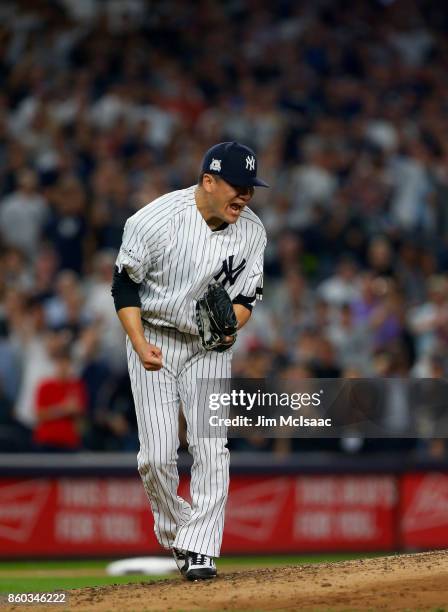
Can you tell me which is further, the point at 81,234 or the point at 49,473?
the point at 81,234

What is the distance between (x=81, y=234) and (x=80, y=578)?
14.6 ft

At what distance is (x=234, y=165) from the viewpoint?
6016 millimetres

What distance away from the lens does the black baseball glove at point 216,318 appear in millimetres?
5965

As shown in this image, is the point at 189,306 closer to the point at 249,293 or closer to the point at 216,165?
the point at 249,293

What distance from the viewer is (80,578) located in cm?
905

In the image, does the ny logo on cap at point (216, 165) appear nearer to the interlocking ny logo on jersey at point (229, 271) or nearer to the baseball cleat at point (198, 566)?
the interlocking ny logo on jersey at point (229, 271)

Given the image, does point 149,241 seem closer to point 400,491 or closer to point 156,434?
point 156,434

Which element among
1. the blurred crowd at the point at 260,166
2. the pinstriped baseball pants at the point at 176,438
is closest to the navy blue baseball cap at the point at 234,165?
the pinstriped baseball pants at the point at 176,438

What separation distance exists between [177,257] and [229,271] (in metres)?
0.26

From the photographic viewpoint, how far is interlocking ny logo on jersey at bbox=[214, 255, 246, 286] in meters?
6.18

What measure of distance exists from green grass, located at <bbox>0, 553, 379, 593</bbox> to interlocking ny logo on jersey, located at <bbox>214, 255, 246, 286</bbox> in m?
2.68

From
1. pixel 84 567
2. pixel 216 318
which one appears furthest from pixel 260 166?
pixel 216 318

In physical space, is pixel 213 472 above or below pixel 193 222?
below

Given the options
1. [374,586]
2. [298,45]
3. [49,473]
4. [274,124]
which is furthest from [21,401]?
[298,45]
